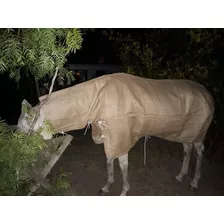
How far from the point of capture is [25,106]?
1.03 metres

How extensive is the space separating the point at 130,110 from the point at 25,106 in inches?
17.2

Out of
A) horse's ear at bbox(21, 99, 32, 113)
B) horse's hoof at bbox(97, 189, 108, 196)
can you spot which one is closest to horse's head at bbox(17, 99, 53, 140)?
horse's ear at bbox(21, 99, 32, 113)

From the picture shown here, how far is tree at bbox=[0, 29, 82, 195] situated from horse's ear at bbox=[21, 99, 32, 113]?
10 centimetres

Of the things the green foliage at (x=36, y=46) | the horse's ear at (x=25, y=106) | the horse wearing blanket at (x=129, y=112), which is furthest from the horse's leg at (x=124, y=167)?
the green foliage at (x=36, y=46)

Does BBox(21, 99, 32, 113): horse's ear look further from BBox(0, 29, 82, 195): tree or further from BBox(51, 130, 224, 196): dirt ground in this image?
BBox(51, 130, 224, 196): dirt ground

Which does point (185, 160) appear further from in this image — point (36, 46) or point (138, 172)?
point (36, 46)

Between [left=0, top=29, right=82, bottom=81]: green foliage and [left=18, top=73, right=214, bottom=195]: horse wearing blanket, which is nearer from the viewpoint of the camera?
[left=0, top=29, right=82, bottom=81]: green foliage

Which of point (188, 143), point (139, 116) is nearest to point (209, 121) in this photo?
point (188, 143)

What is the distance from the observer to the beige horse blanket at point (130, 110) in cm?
115

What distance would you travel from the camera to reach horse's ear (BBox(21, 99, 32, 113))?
1.01 m
